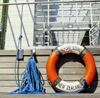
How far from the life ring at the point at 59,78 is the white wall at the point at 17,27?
2430mm

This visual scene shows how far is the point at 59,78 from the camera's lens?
1.50m

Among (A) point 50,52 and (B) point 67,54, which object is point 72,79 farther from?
(A) point 50,52

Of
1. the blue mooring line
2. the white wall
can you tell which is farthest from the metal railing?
the blue mooring line

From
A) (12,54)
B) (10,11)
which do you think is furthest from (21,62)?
(10,11)

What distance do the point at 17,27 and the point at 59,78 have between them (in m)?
3.06

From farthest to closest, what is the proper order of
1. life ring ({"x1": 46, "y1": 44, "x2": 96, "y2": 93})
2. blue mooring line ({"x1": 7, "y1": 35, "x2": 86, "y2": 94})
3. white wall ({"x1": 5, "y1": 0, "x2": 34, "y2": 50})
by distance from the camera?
white wall ({"x1": 5, "y1": 0, "x2": 34, "y2": 50}), blue mooring line ({"x1": 7, "y1": 35, "x2": 86, "y2": 94}), life ring ({"x1": 46, "y1": 44, "x2": 96, "y2": 93})

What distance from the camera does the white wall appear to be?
12.9ft

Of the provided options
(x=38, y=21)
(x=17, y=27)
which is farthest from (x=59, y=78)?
Answer: (x=38, y=21)

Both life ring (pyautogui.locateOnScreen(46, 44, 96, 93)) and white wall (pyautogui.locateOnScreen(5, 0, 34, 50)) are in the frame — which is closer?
life ring (pyautogui.locateOnScreen(46, 44, 96, 93))

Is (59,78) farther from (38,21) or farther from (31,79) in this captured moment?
(38,21)

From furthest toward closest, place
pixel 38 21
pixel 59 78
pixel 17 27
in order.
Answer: pixel 38 21 < pixel 17 27 < pixel 59 78

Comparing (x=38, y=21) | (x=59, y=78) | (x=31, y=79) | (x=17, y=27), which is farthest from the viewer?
(x=38, y=21)

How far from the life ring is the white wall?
95.7 inches

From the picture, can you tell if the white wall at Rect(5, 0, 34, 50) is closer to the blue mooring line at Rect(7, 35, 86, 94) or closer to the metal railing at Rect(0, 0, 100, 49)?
the metal railing at Rect(0, 0, 100, 49)
